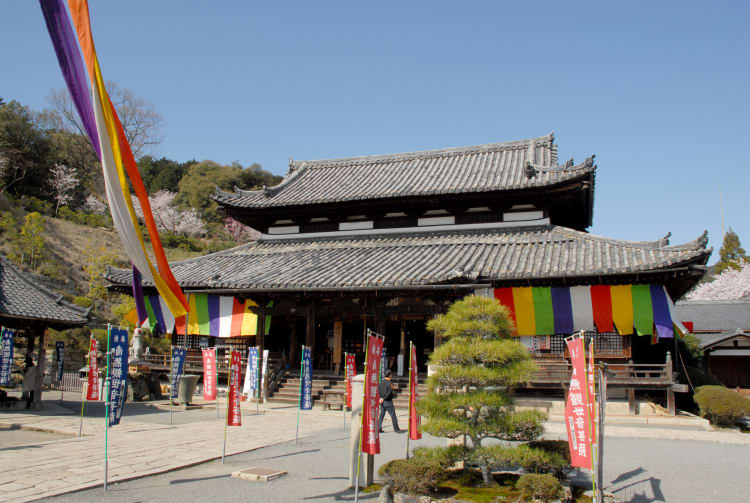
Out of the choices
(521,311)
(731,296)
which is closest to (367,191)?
(521,311)

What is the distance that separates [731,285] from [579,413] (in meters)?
51.9

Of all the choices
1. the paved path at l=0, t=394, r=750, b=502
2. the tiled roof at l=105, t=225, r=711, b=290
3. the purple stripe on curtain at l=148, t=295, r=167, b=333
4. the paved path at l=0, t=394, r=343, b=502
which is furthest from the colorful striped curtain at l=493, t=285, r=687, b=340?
the purple stripe on curtain at l=148, t=295, r=167, b=333

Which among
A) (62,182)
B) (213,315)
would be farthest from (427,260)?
(62,182)

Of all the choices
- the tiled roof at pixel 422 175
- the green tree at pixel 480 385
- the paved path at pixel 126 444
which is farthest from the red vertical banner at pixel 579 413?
the tiled roof at pixel 422 175

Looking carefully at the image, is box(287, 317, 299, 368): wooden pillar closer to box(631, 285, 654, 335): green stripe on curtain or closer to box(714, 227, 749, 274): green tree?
box(631, 285, 654, 335): green stripe on curtain

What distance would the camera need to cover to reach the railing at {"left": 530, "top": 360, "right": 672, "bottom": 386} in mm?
16141

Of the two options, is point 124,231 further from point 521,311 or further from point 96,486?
point 521,311

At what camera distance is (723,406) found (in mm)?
15383

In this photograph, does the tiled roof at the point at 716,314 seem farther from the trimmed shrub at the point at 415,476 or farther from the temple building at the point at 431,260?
the trimmed shrub at the point at 415,476

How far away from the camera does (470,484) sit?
7707 millimetres

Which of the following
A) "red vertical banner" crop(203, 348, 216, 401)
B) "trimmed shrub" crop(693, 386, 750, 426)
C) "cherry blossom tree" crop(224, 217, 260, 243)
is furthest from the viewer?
"cherry blossom tree" crop(224, 217, 260, 243)

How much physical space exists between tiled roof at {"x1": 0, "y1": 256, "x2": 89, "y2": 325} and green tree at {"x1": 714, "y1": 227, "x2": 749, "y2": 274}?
54.7m

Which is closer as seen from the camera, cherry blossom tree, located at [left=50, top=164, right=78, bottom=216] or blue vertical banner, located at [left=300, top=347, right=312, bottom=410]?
blue vertical banner, located at [left=300, top=347, right=312, bottom=410]

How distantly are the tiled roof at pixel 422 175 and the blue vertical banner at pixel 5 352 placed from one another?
10.9 metres
